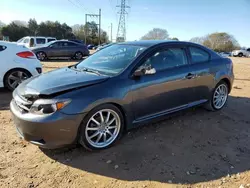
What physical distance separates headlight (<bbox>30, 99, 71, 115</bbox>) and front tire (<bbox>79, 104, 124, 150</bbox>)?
0.36m

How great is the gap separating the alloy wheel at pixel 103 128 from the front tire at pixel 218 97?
2341 mm

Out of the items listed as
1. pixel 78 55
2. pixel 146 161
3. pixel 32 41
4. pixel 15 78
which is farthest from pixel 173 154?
pixel 32 41

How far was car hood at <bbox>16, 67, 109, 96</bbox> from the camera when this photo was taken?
3.16 metres

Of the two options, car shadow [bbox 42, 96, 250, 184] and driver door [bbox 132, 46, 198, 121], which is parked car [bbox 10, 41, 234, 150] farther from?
car shadow [bbox 42, 96, 250, 184]

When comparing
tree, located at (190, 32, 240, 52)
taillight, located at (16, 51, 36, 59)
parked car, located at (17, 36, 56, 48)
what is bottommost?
taillight, located at (16, 51, 36, 59)

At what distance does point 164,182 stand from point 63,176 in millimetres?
1181

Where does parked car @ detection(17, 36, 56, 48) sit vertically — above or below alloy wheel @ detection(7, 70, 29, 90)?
above

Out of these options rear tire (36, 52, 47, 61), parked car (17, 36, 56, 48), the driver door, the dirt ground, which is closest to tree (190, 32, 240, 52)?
parked car (17, 36, 56, 48)

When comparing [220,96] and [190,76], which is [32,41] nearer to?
[220,96]

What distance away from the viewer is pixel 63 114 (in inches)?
117

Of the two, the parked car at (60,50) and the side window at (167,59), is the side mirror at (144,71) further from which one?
the parked car at (60,50)

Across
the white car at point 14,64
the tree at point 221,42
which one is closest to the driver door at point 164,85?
the white car at point 14,64

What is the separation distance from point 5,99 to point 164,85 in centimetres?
412

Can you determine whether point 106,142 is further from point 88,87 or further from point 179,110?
point 179,110
